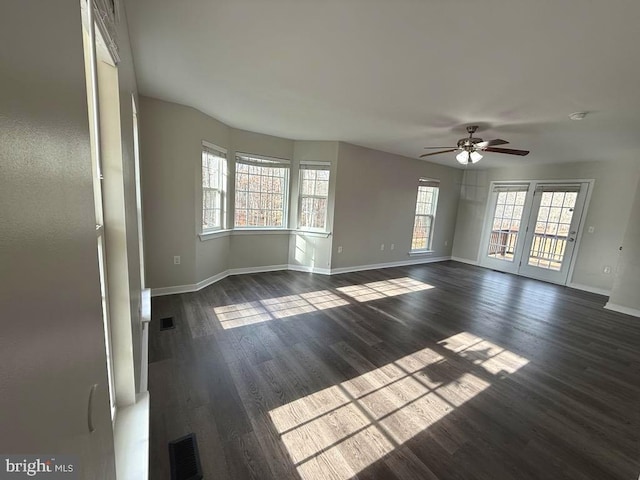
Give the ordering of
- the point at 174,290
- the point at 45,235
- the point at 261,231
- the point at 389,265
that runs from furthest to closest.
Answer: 1. the point at 389,265
2. the point at 261,231
3. the point at 174,290
4. the point at 45,235

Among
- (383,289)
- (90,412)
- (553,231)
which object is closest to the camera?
(90,412)

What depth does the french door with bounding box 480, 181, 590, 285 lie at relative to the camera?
4.97 metres

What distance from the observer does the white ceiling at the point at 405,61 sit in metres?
1.41

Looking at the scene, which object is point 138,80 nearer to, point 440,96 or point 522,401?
point 440,96

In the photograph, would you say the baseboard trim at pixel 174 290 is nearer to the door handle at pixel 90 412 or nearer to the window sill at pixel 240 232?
the window sill at pixel 240 232

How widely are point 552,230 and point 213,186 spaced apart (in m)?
6.38

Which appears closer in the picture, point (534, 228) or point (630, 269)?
point (630, 269)

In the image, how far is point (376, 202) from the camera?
5238mm

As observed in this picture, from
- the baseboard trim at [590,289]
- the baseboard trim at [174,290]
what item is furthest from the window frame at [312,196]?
the baseboard trim at [590,289]

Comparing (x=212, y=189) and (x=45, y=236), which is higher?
(x=212, y=189)

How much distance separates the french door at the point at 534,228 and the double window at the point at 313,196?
4.12 metres

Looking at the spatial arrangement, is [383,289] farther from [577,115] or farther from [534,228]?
[534,228]

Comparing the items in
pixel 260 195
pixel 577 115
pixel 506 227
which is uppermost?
pixel 577 115

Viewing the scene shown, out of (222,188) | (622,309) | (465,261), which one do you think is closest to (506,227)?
(465,261)
